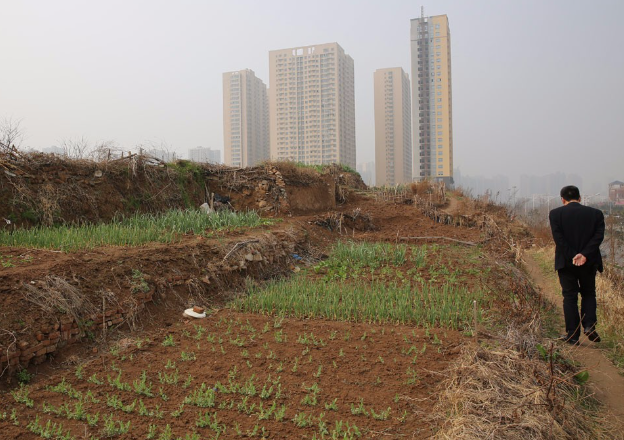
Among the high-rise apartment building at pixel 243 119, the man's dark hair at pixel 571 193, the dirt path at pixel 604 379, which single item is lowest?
the dirt path at pixel 604 379

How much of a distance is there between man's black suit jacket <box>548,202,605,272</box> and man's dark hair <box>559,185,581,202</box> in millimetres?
105

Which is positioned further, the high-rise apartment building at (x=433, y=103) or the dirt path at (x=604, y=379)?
the high-rise apartment building at (x=433, y=103)

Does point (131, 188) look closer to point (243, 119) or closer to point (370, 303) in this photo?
point (370, 303)

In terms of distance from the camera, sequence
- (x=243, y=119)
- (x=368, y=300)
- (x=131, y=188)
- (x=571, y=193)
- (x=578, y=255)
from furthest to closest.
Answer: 1. (x=243, y=119)
2. (x=131, y=188)
3. (x=368, y=300)
4. (x=571, y=193)
5. (x=578, y=255)

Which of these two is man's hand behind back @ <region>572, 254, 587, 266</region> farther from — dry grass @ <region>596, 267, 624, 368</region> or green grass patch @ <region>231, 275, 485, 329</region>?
green grass patch @ <region>231, 275, 485, 329</region>

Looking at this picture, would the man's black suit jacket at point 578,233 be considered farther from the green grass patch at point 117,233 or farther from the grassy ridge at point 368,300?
the green grass patch at point 117,233

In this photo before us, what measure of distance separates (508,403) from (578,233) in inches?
102

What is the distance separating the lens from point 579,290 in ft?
15.7

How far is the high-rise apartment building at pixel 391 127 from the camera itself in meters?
61.3

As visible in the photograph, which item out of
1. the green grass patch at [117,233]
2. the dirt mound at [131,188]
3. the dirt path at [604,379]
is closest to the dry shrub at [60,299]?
the green grass patch at [117,233]

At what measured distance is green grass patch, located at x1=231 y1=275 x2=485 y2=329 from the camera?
521 cm

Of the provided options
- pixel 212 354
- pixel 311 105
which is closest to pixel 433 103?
pixel 311 105

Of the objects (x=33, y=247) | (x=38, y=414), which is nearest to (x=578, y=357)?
(x=38, y=414)

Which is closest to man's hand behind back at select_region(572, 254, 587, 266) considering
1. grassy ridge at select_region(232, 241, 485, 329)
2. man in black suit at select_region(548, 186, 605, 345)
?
man in black suit at select_region(548, 186, 605, 345)
